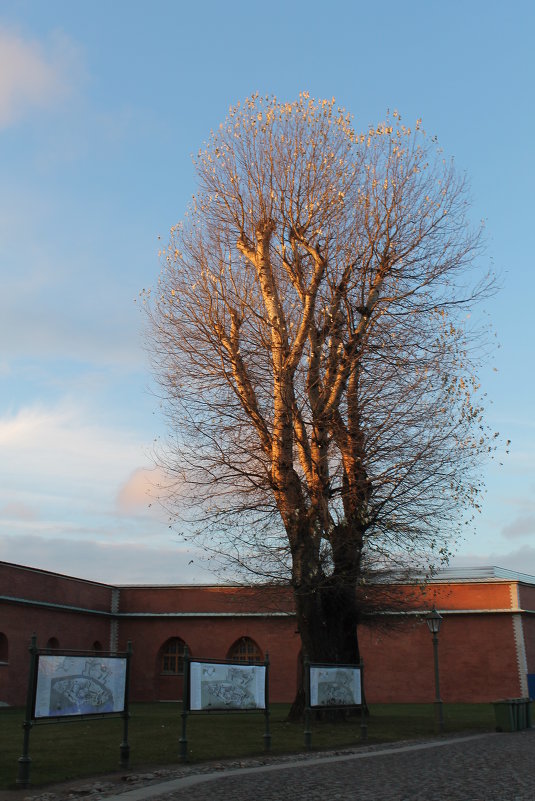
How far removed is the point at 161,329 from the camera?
22203mm

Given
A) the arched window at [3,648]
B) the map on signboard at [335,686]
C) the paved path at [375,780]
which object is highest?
the arched window at [3,648]

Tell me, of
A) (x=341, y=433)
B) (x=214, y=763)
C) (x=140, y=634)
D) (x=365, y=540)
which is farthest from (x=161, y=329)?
(x=140, y=634)

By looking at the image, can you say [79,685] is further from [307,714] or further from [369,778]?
[307,714]

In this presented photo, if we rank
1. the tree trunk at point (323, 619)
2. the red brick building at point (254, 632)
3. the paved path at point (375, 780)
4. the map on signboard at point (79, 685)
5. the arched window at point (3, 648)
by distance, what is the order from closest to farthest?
the paved path at point (375, 780) → the map on signboard at point (79, 685) → the tree trunk at point (323, 619) → the arched window at point (3, 648) → the red brick building at point (254, 632)

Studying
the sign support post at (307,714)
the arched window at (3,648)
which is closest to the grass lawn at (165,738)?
the sign support post at (307,714)

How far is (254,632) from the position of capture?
3725cm

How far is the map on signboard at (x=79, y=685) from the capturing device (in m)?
11.4

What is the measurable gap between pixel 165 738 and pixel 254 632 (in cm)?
2068

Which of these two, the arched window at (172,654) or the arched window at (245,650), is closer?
the arched window at (245,650)

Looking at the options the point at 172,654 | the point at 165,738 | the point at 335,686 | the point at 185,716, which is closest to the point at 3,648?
the point at 172,654

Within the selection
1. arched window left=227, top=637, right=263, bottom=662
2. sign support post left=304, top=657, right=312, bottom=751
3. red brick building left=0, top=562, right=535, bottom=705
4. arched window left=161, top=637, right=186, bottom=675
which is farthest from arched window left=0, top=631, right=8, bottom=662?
sign support post left=304, top=657, right=312, bottom=751

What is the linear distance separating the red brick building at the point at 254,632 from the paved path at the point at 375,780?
16954mm

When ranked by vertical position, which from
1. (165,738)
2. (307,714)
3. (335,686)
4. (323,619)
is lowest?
(165,738)

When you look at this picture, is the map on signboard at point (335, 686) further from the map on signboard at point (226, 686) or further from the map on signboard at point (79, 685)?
the map on signboard at point (79, 685)
